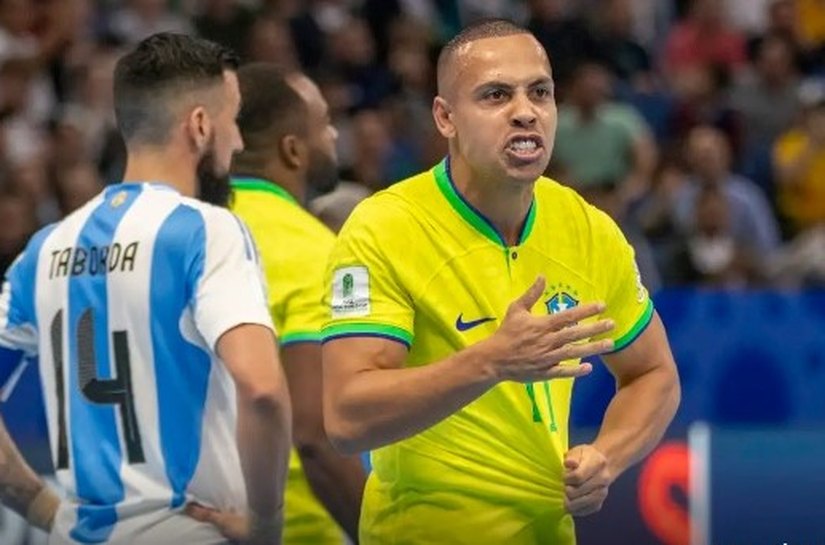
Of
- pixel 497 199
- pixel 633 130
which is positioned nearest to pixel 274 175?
pixel 497 199

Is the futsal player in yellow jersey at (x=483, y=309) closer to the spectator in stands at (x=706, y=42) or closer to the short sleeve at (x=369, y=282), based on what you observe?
A: the short sleeve at (x=369, y=282)

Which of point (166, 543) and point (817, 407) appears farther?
point (817, 407)

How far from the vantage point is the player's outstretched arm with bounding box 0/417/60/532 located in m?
5.37

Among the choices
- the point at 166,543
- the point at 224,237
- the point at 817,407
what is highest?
the point at 224,237

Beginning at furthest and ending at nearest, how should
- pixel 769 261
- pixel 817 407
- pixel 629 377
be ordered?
pixel 769 261 < pixel 817 407 < pixel 629 377

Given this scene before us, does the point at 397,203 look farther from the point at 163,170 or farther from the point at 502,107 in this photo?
the point at 163,170

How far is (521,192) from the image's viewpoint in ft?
17.0

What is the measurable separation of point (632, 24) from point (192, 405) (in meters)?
11.5

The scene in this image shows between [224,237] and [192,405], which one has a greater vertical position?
[224,237]

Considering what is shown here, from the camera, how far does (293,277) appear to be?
6059 millimetres

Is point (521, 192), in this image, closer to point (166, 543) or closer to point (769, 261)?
point (166, 543)

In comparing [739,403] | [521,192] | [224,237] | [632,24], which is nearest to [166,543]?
[224,237]

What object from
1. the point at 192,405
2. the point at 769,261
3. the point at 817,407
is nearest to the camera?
the point at 192,405

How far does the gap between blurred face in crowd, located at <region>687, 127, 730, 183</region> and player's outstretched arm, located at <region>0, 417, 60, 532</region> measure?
9.03 metres
